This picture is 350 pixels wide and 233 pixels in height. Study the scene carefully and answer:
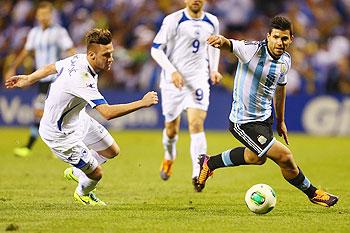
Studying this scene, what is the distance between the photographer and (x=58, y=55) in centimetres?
1495

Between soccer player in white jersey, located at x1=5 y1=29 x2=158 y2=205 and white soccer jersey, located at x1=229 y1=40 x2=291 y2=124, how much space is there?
131cm

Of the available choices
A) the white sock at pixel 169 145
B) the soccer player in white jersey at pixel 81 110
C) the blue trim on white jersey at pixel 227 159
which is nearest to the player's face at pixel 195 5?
the white sock at pixel 169 145

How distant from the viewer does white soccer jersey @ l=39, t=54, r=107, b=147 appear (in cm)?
791

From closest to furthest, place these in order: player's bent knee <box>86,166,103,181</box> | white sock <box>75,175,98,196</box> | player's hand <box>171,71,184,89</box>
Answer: player's bent knee <box>86,166,103,181</box> < white sock <box>75,175,98,196</box> < player's hand <box>171,71,184,89</box>

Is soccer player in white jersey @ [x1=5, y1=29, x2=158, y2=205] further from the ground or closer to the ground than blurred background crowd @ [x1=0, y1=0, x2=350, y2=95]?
further from the ground

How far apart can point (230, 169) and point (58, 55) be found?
384cm

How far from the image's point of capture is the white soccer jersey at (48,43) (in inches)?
579

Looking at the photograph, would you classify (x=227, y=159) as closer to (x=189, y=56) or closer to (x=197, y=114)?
(x=197, y=114)

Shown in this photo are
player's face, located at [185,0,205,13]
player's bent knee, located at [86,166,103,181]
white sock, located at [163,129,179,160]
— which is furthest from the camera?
white sock, located at [163,129,179,160]

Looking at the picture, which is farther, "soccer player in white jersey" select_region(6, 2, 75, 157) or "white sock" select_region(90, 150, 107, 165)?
"soccer player in white jersey" select_region(6, 2, 75, 157)

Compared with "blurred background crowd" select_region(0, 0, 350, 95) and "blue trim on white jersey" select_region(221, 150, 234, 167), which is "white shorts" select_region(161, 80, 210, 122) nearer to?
"blue trim on white jersey" select_region(221, 150, 234, 167)

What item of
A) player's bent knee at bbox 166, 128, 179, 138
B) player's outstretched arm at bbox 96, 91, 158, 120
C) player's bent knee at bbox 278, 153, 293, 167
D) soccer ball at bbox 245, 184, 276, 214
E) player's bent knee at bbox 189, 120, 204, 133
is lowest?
player's bent knee at bbox 166, 128, 179, 138

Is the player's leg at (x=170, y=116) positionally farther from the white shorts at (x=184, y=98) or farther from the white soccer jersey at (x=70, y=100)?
the white soccer jersey at (x=70, y=100)

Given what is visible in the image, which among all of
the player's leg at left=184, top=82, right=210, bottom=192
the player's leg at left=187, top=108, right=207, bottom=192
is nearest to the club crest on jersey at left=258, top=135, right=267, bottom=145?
the player's leg at left=184, top=82, right=210, bottom=192
